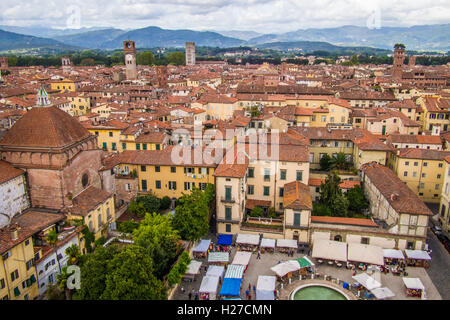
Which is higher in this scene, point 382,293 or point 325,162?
point 325,162

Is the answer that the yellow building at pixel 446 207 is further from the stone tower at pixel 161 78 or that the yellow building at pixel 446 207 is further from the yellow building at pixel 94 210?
the stone tower at pixel 161 78

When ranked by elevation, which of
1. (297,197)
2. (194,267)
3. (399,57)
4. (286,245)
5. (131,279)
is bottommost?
(286,245)

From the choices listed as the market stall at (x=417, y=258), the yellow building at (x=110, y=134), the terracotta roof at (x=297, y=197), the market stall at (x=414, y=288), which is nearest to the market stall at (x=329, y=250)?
the terracotta roof at (x=297, y=197)

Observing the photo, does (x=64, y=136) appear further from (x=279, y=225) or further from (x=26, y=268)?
(x=279, y=225)

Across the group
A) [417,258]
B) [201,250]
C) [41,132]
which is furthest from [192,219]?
[417,258]

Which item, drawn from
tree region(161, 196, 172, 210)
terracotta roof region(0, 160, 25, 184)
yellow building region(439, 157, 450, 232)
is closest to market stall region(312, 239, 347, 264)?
yellow building region(439, 157, 450, 232)

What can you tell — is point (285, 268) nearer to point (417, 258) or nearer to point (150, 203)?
point (417, 258)

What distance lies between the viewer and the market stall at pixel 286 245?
3137cm

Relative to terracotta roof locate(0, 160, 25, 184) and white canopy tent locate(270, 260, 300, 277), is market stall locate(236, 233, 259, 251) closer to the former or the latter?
white canopy tent locate(270, 260, 300, 277)

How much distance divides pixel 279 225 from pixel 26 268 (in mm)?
20727

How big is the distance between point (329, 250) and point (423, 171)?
19868 millimetres

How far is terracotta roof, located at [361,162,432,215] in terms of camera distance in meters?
31.2

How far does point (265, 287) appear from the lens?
25.9 meters

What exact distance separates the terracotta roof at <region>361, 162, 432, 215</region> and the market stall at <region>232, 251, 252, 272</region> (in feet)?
44.4
